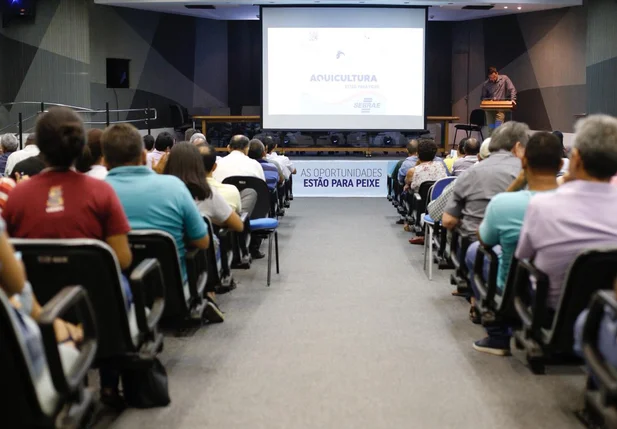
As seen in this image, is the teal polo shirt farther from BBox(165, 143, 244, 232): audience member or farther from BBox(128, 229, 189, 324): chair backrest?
BBox(165, 143, 244, 232): audience member

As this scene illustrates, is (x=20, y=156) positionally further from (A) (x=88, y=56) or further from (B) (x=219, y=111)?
(B) (x=219, y=111)

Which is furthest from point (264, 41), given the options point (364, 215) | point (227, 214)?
point (227, 214)

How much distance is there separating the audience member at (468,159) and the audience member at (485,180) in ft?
7.89

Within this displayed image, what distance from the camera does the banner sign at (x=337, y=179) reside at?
12.1 m

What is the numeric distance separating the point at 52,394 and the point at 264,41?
11.1m

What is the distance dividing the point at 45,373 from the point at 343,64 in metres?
11.1

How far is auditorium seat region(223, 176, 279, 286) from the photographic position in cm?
549

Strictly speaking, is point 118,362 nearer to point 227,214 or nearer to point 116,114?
point 227,214

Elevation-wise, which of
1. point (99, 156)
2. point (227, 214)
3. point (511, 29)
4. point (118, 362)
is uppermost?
point (511, 29)

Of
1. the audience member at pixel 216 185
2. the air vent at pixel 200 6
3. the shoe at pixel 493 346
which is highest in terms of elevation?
the air vent at pixel 200 6

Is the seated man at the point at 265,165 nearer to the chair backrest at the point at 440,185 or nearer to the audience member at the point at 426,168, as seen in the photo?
the audience member at the point at 426,168

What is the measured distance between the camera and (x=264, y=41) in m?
12.6

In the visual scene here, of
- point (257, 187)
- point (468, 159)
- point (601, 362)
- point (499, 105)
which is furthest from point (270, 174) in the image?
Answer: point (499, 105)

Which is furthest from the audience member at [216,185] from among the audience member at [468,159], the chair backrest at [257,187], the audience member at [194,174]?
the audience member at [468,159]
